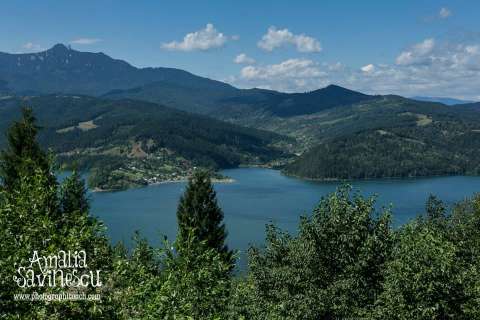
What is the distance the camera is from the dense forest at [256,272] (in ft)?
44.2

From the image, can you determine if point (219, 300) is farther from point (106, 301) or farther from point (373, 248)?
point (373, 248)

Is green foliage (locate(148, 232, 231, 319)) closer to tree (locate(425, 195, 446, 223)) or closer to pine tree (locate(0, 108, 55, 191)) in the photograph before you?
pine tree (locate(0, 108, 55, 191))

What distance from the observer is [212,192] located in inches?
2064

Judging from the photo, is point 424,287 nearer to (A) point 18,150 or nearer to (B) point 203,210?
(A) point 18,150

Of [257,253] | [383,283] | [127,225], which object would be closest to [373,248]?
[383,283]

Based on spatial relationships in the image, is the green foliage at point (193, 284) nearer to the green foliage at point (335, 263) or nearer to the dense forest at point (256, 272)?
the dense forest at point (256, 272)

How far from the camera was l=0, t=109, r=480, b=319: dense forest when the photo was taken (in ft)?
44.2

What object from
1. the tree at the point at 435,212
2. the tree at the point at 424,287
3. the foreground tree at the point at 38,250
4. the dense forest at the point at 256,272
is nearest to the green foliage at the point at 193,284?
the dense forest at the point at 256,272

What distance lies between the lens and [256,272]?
3059 centimetres

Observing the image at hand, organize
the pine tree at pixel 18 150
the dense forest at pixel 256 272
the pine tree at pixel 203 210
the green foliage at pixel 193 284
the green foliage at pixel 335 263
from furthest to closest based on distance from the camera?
the pine tree at pixel 203 210, the pine tree at pixel 18 150, the green foliage at pixel 335 263, the green foliage at pixel 193 284, the dense forest at pixel 256 272

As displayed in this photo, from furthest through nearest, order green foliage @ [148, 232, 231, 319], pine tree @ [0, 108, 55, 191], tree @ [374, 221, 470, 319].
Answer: pine tree @ [0, 108, 55, 191]
tree @ [374, 221, 470, 319]
green foliage @ [148, 232, 231, 319]

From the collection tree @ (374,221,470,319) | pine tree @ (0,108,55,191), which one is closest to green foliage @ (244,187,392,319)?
tree @ (374,221,470,319)

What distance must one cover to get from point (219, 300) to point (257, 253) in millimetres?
16498

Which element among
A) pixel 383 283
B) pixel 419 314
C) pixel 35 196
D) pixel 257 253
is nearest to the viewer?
pixel 35 196
